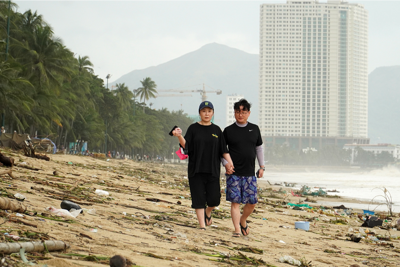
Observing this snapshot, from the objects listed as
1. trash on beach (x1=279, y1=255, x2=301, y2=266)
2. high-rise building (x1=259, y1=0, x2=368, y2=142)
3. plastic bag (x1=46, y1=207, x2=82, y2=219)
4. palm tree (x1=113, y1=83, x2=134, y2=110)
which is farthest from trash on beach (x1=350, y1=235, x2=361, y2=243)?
high-rise building (x1=259, y1=0, x2=368, y2=142)

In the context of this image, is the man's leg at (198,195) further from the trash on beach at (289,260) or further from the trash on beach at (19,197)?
the trash on beach at (19,197)

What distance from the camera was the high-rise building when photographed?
584 ft

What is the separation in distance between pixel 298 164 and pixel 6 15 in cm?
14030

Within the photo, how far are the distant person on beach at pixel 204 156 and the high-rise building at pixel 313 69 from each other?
175131mm

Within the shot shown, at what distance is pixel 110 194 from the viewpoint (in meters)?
7.66

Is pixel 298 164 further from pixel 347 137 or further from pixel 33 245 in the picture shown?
pixel 33 245

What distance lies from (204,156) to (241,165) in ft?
1.65

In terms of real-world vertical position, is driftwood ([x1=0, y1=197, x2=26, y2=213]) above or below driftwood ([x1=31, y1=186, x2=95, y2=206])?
above

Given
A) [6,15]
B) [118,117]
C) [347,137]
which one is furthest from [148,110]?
[347,137]

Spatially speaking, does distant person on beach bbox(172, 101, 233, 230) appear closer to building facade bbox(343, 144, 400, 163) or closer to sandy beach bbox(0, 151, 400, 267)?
sandy beach bbox(0, 151, 400, 267)

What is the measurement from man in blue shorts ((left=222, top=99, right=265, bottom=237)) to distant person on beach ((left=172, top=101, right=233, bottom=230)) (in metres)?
0.16

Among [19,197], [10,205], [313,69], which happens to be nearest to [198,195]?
[19,197]

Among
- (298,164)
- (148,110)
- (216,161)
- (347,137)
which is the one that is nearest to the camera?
(216,161)

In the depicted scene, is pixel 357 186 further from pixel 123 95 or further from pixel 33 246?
pixel 123 95
